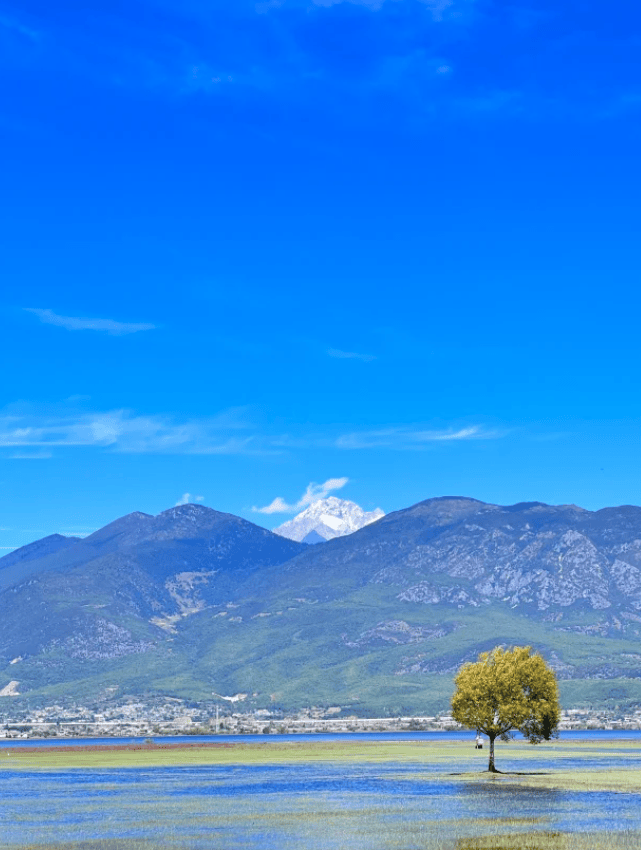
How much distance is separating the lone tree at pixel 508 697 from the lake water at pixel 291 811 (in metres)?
8.71

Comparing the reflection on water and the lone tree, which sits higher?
the lone tree

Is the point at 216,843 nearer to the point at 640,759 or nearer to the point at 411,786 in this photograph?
the point at 411,786

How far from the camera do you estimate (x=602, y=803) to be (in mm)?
100125

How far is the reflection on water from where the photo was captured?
262ft

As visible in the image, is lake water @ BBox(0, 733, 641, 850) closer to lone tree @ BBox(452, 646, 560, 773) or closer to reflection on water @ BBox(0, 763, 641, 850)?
reflection on water @ BBox(0, 763, 641, 850)

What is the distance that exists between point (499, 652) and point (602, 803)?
127 ft

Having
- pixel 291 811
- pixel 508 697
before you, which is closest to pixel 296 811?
pixel 291 811

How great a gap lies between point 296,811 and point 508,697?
41573mm

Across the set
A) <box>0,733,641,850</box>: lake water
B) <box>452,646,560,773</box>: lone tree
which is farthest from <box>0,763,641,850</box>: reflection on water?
<box>452,646,560,773</box>: lone tree

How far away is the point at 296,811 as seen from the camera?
97.6 metres

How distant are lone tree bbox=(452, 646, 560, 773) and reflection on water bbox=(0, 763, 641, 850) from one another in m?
9.19

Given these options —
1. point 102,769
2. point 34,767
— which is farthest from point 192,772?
point 34,767

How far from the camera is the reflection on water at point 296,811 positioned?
262ft

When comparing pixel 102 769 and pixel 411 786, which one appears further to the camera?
pixel 102 769
